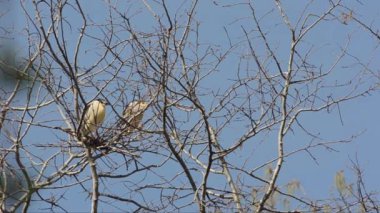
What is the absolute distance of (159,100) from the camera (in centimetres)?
399

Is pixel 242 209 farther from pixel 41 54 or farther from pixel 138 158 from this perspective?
pixel 41 54

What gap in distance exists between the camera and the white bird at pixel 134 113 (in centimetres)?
406

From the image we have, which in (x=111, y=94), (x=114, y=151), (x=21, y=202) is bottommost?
(x=21, y=202)

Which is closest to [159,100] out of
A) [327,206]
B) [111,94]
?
[111,94]

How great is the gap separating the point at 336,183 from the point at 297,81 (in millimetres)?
550

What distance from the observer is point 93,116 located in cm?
401

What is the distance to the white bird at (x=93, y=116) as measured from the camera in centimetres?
402

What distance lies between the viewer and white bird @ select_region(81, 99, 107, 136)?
4016mm

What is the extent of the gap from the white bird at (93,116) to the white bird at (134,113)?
118mm

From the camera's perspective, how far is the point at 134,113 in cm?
409

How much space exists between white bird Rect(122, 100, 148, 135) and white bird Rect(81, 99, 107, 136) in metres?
0.12

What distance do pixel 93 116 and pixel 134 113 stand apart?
0.20m

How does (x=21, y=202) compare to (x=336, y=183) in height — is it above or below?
below

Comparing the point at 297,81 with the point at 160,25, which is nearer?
the point at 160,25
